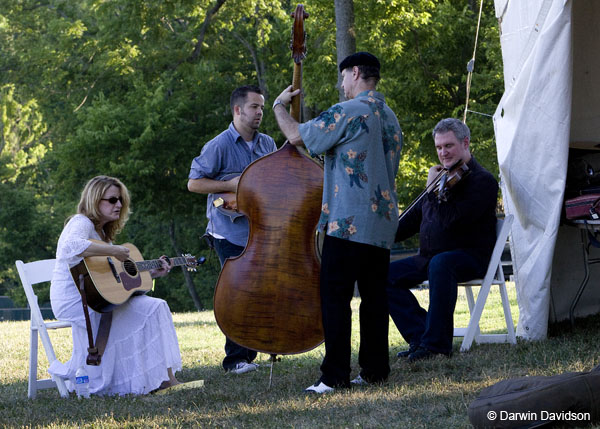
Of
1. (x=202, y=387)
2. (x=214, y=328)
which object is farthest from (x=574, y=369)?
(x=214, y=328)

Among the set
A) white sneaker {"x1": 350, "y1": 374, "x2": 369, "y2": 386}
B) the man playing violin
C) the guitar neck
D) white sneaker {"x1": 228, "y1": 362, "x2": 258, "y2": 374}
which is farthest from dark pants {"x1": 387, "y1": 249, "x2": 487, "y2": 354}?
the guitar neck

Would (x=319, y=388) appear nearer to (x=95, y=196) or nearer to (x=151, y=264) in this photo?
(x=151, y=264)

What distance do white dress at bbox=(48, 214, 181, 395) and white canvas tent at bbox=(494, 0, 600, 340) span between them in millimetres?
2570

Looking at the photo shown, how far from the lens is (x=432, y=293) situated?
18.8 ft

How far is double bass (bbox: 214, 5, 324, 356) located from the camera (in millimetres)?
4676

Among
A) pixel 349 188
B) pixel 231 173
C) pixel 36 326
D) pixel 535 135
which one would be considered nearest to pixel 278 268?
pixel 349 188

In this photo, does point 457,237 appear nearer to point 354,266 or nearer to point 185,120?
point 354,266

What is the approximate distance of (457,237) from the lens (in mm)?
5992

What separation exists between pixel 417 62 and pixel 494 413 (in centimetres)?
1467

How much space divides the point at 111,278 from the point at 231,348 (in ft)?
3.66

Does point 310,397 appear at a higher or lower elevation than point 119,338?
lower

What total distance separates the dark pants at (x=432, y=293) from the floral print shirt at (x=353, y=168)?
3.88 ft

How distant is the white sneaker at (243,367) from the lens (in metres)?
5.93

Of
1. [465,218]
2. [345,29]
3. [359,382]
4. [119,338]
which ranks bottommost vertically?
[359,382]
